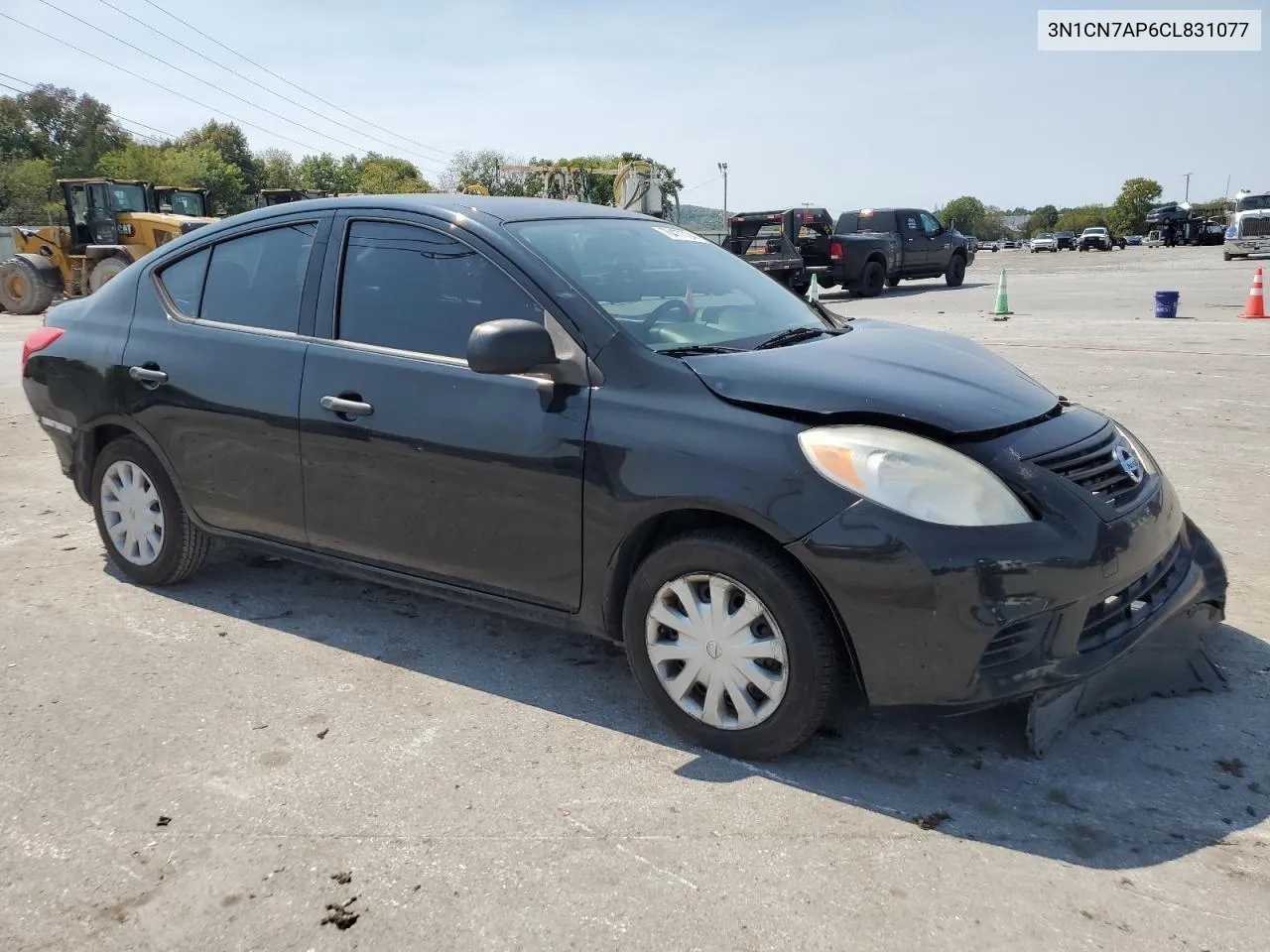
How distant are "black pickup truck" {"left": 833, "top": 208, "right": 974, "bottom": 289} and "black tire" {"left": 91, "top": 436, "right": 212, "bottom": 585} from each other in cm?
2081

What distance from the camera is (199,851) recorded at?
2.68 meters

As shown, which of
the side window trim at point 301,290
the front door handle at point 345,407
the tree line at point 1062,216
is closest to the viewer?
the front door handle at point 345,407

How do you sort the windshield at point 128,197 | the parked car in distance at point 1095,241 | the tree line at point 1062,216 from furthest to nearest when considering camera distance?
the tree line at point 1062,216
the parked car in distance at point 1095,241
the windshield at point 128,197

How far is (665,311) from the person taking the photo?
3.55m

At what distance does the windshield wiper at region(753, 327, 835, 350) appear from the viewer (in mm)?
3531

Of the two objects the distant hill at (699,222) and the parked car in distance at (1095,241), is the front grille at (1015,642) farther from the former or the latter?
the parked car in distance at (1095,241)

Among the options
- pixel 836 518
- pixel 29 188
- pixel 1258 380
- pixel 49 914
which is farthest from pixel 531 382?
pixel 29 188

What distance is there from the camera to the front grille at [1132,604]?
2.84 m

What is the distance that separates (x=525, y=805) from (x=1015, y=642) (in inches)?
54.6

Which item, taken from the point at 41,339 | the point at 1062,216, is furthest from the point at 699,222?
the point at 1062,216

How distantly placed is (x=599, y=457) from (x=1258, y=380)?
8056 millimetres

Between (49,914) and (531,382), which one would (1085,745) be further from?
(49,914)

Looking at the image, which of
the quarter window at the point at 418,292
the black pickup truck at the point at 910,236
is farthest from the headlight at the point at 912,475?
the black pickup truck at the point at 910,236

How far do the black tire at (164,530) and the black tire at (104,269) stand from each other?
17.9 meters
